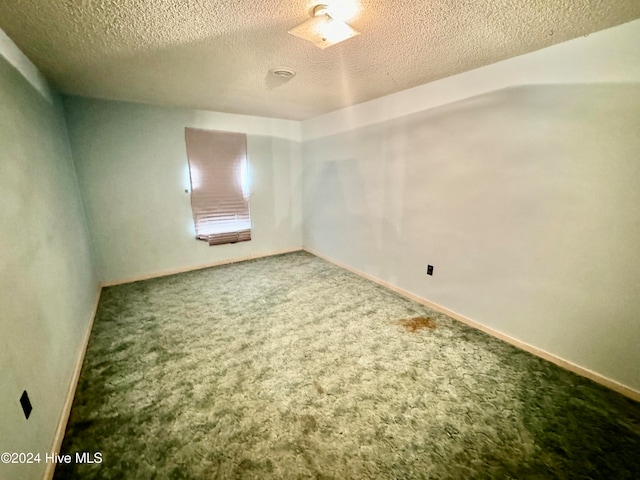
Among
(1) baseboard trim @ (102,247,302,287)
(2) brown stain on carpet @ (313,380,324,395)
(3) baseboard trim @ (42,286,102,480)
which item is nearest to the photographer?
(3) baseboard trim @ (42,286,102,480)

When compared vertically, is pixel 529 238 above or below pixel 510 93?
below

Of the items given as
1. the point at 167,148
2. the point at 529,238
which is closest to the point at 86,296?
the point at 167,148

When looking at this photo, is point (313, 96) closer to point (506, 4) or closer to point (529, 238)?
point (506, 4)

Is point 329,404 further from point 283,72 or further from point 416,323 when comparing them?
point 283,72

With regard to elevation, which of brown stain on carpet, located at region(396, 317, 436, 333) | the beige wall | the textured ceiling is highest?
the textured ceiling

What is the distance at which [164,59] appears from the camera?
1905mm

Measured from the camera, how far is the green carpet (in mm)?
1283

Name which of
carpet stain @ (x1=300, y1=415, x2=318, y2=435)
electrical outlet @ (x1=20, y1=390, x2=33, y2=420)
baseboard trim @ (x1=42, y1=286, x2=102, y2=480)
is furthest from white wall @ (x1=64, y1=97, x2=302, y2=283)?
carpet stain @ (x1=300, y1=415, x2=318, y2=435)

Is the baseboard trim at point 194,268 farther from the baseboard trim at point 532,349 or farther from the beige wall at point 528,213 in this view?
the beige wall at point 528,213

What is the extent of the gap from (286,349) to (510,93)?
2659mm

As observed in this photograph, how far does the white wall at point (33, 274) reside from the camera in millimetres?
1112

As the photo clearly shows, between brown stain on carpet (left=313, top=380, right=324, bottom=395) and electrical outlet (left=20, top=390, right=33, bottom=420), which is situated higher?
electrical outlet (left=20, top=390, right=33, bottom=420)

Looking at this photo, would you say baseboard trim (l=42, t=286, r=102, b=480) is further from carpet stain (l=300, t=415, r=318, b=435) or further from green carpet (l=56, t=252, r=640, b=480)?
carpet stain (l=300, t=415, r=318, b=435)

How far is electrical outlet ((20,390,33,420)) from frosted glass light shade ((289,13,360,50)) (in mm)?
2240
